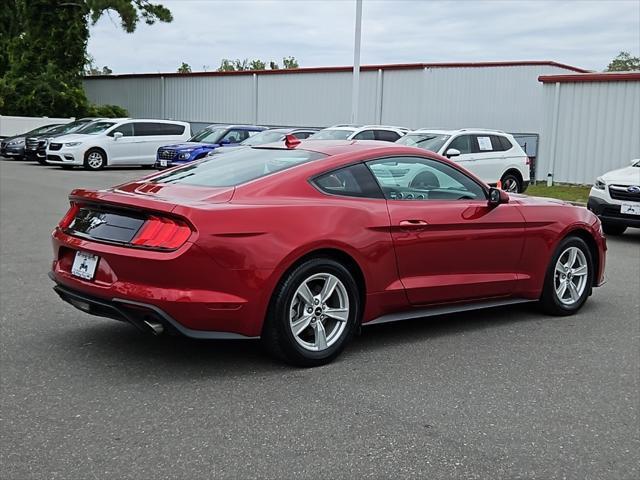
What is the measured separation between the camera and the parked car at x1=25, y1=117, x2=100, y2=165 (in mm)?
26234

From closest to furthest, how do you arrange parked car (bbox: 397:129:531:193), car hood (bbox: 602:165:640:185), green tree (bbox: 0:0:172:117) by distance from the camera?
car hood (bbox: 602:165:640:185) < parked car (bbox: 397:129:531:193) < green tree (bbox: 0:0:172:117)

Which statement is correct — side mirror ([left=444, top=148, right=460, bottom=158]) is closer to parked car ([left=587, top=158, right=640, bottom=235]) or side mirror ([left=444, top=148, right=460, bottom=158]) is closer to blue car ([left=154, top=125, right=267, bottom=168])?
parked car ([left=587, top=158, right=640, bottom=235])

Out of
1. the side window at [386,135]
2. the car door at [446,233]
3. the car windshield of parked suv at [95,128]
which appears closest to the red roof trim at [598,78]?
the side window at [386,135]

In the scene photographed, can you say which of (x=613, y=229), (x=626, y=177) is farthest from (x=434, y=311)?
(x=613, y=229)

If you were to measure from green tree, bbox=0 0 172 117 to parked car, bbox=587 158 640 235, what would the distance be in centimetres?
3263

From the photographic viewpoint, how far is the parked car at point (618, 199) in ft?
37.0

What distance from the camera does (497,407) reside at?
4371mm

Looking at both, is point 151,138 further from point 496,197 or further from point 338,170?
point 338,170

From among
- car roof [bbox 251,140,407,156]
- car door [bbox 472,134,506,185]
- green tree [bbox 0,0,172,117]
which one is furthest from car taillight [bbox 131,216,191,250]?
green tree [bbox 0,0,172,117]

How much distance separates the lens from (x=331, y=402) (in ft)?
14.3

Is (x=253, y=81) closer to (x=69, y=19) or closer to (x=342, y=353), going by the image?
(x=69, y=19)

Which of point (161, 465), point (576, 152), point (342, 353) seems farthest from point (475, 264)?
point (576, 152)

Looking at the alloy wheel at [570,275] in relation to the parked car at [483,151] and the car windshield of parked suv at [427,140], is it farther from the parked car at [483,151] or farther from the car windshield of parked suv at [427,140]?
the car windshield of parked suv at [427,140]

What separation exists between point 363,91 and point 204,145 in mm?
14226
